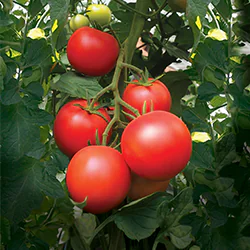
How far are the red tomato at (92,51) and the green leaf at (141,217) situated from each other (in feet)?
0.53

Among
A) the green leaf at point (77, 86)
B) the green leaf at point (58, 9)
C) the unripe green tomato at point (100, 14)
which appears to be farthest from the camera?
the unripe green tomato at point (100, 14)

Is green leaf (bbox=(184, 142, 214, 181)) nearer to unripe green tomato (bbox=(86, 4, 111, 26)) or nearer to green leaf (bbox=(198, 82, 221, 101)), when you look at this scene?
green leaf (bbox=(198, 82, 221, 101))

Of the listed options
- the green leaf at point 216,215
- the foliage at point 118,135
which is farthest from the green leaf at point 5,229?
the green leaf at point 216,215

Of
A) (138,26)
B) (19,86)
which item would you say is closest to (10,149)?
(19,86)

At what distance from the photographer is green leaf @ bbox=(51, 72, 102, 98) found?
48cm

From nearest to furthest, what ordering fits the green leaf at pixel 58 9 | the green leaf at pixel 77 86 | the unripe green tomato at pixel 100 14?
1. the green leaf at pixel 58 9
2. the green leaf at pixel 77 86
3. the unripe green tomato at pixel 100 14

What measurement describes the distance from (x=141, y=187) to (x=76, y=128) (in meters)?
0.10

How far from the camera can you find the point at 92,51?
19.3 inches

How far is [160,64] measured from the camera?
0.60 m

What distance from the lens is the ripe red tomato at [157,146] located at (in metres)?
0.40

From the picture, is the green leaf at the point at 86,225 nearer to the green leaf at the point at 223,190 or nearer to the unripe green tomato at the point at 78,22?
the green leaf at the point at 223,190

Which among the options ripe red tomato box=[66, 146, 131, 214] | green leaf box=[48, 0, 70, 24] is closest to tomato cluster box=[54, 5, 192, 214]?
ripe red tomato box=[66, 146, 131, 214]

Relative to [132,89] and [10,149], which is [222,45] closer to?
[132,89]

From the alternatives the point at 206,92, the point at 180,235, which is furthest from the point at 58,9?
the point at 180,235
